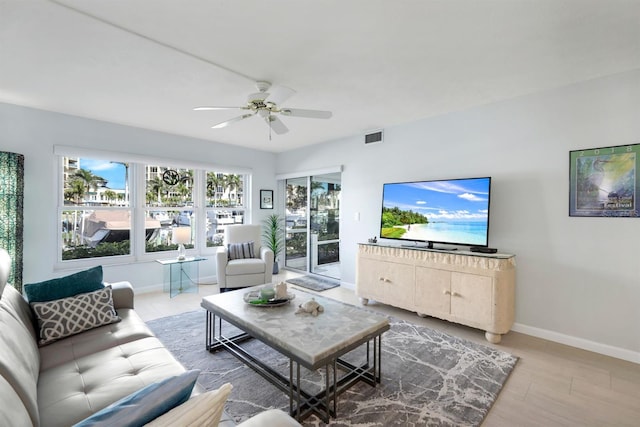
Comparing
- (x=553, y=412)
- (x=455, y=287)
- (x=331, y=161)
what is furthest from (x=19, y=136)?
(x=553, y=412)

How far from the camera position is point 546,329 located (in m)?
2.95

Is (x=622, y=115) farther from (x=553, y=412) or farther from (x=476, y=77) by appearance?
(x=553, y=412)

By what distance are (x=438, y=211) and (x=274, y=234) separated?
3369mm

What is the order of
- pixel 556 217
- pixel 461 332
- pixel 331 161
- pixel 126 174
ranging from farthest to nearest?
pixel 331 161 → pixel 126 174 → pixel 461 332 → pixel 556 217

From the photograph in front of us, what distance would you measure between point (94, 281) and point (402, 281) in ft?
9.90

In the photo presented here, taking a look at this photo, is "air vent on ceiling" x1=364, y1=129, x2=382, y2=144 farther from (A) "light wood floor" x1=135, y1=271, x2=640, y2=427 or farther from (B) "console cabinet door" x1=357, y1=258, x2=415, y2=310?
(A) "light wood floor" x1=135, y1=271, x2=640, y2=427

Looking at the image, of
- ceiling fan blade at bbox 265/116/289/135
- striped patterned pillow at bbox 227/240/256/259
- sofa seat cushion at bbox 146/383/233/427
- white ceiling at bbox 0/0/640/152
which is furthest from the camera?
striped patterned pillow at bbox 227/240/256/259

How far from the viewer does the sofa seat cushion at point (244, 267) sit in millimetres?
4270

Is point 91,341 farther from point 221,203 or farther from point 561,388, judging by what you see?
point 221,203

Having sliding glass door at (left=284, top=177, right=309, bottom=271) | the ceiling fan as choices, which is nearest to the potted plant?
sliding glass door at (left=284, top=177, right=309, bottom=271)

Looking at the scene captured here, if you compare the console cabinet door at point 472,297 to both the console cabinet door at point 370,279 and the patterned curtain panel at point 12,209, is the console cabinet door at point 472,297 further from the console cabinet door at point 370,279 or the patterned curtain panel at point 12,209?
the patterned curtain panel at point 12,209

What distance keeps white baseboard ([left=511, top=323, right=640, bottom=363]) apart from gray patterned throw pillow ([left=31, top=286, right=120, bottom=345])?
12.3 feet

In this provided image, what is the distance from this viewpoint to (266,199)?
6062 mm

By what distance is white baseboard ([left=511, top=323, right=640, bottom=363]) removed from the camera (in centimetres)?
254
